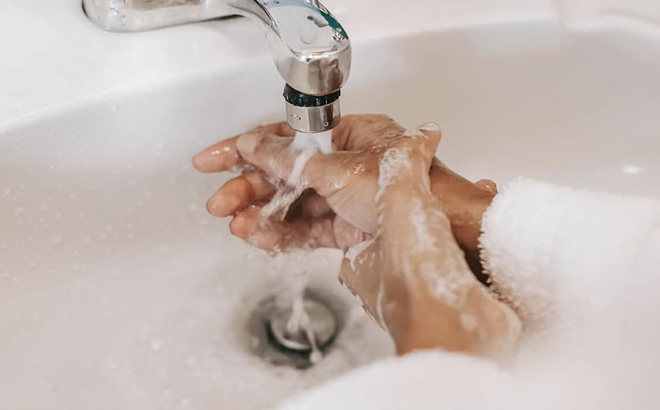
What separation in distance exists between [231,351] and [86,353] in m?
0.11

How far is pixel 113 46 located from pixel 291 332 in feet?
0.88

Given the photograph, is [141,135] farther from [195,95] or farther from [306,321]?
[306,321]

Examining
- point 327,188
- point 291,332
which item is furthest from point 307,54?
point 291,332

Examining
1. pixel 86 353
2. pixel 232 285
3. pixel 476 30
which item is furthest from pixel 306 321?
pixel 476 30

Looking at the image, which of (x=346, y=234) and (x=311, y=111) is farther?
(x=346, y=234)

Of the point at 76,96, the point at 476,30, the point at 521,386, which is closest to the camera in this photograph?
the point at 521,386

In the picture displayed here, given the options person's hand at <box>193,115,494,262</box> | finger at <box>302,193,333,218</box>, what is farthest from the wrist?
finger at <box>302,193,333,218</box>

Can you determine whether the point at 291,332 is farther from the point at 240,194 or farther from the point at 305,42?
the point at 305,42

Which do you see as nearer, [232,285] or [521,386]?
[521,386]

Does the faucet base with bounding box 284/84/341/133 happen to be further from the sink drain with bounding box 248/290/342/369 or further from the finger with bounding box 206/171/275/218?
the sink drain with bounding box 248/290/342/369

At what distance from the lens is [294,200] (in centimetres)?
55

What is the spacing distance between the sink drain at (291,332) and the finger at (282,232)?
0.07 m

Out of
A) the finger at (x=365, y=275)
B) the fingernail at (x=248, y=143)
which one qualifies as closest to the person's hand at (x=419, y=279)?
the finger at (x=365, y=275)

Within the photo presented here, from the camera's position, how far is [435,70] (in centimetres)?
60
